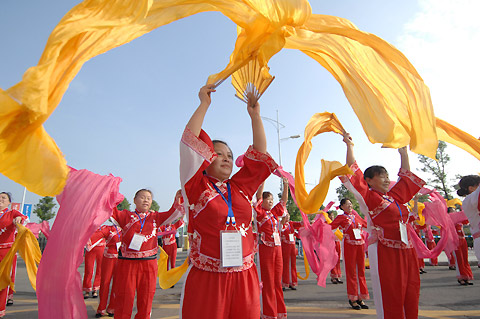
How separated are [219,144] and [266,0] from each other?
1074mm

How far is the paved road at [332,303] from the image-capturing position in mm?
5418

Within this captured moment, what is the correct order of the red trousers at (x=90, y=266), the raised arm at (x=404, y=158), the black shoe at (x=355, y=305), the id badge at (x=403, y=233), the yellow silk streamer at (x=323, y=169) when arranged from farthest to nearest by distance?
the red trousers at (x=90, y=266) < the black shoe at (x=355, y=305) < the raised arm at (x=404, y=158) < the id badge at (x=403, y=233) < the yellow silk streamer at (x=323, y=169)

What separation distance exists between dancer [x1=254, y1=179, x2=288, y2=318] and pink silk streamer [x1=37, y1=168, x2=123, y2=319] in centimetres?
199

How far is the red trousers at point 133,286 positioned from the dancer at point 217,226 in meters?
2.82

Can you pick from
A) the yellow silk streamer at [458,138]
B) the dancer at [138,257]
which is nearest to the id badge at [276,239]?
the dancer at [138,257]

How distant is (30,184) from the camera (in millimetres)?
1521

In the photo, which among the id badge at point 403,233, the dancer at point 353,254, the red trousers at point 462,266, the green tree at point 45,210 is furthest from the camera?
the green tree at point 45,210

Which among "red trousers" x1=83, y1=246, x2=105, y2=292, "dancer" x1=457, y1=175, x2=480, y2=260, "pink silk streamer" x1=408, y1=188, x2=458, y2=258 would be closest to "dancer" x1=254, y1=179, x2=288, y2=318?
"dancer" x1=457, y1=175, x2=480, y2=260

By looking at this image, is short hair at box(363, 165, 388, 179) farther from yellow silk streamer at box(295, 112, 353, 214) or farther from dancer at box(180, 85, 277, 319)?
dancer at box(180, 85, 277, 319)

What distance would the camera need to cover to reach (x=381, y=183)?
3.85 m

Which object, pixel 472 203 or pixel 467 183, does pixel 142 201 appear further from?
pixel 467 183

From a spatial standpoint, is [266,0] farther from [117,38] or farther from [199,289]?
[199,289]

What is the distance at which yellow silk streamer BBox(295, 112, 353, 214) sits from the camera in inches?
102

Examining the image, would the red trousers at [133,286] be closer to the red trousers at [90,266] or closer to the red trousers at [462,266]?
the red trousers at [90,266]
